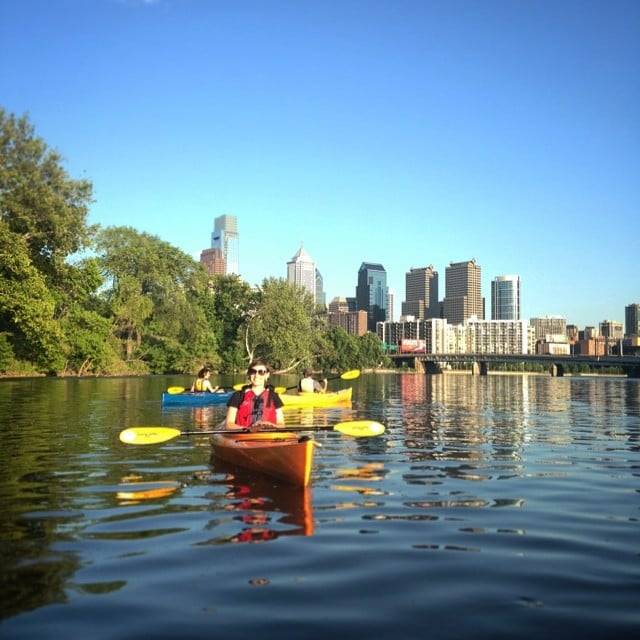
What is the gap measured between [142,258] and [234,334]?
61.3 ft

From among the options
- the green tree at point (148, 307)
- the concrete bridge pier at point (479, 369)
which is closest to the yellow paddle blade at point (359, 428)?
the green tree at point (148, 307)

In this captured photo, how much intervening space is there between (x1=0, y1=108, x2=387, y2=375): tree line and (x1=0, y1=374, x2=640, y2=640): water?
2955 cm

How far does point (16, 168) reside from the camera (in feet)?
126

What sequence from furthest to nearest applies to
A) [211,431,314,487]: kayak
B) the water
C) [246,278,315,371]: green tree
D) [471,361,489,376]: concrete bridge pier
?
1. [471,361,489,376]: concrete bridge pier
2. [246,278,315,371]: green tree
3. [211,431,314,487]: kayak
4. the water

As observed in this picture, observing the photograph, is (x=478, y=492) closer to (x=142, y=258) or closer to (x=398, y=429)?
(x=398, y=429)

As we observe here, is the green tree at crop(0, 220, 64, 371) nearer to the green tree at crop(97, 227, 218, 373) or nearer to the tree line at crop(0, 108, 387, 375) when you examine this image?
the tree line at crop(0, 108, 387, 375)

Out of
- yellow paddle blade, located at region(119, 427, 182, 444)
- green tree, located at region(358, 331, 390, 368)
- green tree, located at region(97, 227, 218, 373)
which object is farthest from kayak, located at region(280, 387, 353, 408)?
green tree, located at region(358, 331, 390, 368)

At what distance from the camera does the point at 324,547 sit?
588 cm

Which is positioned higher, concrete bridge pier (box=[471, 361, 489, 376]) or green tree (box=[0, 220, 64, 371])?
green tree (box=[0, 220, 64, 371])

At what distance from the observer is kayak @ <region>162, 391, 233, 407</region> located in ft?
78.1

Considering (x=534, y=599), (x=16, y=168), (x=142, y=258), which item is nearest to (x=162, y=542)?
(x=534, y=599)

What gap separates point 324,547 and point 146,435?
5.36 metres

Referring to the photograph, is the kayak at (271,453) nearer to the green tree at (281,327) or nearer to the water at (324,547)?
the water at (324,547)

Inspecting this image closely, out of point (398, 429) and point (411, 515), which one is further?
point (398, 429)
